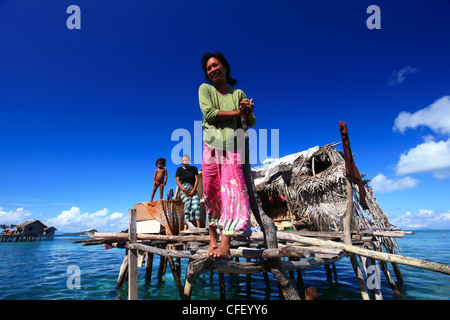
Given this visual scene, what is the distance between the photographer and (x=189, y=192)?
6.90 meters

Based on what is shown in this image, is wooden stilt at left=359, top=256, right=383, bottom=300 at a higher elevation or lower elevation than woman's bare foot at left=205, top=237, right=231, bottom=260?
lower

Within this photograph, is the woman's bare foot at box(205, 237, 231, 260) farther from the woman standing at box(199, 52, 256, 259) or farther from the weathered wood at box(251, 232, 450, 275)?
the weathered wood at box(251, 232, 450, 275)

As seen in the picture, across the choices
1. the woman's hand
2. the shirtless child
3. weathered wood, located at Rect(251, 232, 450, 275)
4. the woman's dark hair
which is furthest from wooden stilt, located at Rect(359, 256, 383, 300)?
the shirtless child

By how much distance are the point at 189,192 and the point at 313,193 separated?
6227 mm

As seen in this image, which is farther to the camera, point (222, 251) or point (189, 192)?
point (189, 192)

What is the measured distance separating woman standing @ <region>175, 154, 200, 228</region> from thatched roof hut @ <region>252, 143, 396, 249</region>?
17.0 feet

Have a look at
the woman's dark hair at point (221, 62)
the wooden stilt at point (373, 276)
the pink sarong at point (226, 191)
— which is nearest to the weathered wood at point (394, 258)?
the wooden stilt at point (373, 276)

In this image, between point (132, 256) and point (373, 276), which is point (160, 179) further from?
point (373, 276)

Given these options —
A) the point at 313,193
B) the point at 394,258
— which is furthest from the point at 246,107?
the point at 313,193

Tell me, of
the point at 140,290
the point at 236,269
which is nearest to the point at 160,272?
the point at 140,290

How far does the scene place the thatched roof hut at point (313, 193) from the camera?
29.5 feet

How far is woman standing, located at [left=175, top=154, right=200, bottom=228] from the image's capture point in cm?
689
